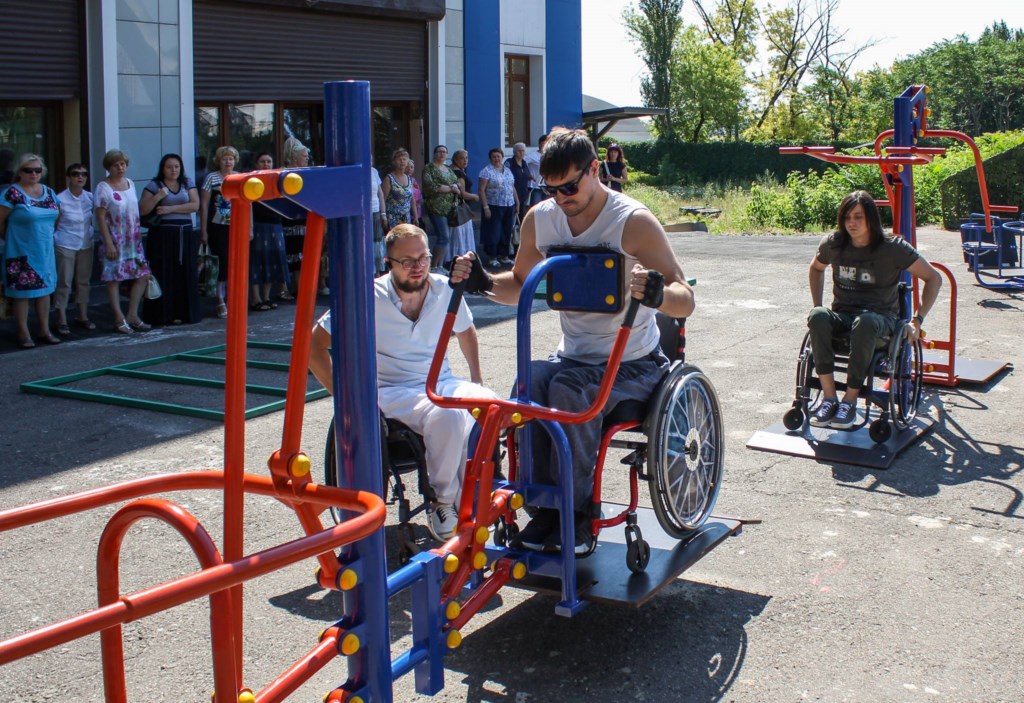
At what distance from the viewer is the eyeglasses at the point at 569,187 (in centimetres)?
418

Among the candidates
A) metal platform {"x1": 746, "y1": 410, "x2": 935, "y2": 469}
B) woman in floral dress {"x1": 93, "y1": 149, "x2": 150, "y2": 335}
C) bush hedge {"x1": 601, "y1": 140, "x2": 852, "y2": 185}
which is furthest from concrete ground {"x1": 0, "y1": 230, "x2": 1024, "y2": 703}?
bush hedge {"x1": 601, "y1": 140, "x2": 852, "y2": 185}

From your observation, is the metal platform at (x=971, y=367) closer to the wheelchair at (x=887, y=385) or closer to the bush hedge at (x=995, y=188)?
the wheelchair at (x=887, y=385)

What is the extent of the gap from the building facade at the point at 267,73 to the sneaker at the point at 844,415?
6903mm

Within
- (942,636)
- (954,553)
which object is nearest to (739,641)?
(942,636)

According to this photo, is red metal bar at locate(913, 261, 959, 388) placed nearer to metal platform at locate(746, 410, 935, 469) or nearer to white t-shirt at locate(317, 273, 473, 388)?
metal platform at locate(746, 410, 935, 469)

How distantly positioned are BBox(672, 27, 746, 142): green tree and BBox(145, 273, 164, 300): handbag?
143 feet

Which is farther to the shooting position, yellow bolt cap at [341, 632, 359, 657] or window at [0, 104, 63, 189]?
window at [0, 104, 63, 189]

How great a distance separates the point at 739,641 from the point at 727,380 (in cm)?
447

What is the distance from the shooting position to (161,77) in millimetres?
12664

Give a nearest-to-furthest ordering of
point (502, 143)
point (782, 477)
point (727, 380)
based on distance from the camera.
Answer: point (782, 477) < point (727, 380) < point (502, 143)

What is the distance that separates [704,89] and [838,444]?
155 ft

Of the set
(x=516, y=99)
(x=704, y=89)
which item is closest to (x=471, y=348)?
(x=516, y=99)

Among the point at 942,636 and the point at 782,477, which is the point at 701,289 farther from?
the point at 942,636

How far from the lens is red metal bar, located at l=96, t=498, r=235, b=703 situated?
2477 mm
